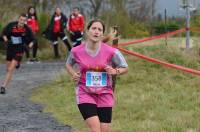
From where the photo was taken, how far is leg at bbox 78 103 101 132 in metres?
6.25

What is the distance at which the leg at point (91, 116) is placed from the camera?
6250 mm

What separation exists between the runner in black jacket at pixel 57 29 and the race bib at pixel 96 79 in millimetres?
12639

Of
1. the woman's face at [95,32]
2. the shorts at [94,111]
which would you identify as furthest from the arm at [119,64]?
the shorts at [94,111]

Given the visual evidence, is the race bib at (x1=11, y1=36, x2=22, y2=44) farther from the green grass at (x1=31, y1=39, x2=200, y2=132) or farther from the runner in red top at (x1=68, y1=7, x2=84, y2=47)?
the runner in red top at (x1=68, y1=7, x2=84, y2=47)

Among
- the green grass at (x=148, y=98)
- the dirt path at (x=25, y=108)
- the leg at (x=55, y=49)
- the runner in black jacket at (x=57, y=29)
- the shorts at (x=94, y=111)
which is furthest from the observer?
the leg at (x=55, y=49)

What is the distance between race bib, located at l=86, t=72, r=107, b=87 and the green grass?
1.87 m

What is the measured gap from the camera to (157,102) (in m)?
10.2

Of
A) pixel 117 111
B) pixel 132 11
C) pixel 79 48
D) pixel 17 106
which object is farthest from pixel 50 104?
pixel 132 11

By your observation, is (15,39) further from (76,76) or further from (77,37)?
(77,37)

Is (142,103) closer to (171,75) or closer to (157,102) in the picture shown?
(157,102)

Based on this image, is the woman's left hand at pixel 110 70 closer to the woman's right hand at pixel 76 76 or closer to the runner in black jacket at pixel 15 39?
the woman's right hand at pixel 76 76

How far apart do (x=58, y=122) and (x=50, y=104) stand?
184cm

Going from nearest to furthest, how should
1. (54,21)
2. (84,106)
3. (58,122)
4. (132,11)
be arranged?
(84,106) < (58,122) < (54,21) < (132,11)

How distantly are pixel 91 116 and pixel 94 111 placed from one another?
0.09 metres
